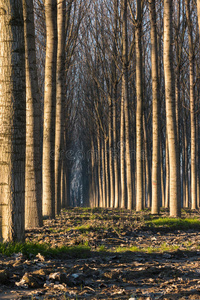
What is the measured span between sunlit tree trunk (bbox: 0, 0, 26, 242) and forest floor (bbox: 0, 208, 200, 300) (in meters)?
0.60

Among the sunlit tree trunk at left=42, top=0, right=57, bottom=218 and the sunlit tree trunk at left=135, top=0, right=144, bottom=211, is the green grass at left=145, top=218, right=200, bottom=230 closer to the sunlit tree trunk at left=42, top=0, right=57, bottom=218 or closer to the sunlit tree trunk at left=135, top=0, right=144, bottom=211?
the sunlit tree trunk at left=42, top=0, right=57, bottom=218

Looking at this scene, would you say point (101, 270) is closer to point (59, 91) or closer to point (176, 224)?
point (176, 224)

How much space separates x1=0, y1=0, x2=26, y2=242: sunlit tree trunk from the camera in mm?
4691

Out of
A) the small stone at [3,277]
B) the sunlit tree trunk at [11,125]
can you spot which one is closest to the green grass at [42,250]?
the sunlit tree trunk at [11,125]

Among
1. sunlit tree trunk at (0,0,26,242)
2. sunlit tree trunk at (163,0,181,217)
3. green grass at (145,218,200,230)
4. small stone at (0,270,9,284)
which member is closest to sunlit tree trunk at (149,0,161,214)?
sunlit tree trunk at (163,0,181,217)

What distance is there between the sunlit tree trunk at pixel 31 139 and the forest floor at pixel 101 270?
1.98ft

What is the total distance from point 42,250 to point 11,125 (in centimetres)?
179

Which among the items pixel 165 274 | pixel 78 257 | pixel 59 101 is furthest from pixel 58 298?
pixel 59 101

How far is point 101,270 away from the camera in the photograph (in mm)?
3898

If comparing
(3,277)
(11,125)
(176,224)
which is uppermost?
(11,125)

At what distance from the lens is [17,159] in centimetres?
473

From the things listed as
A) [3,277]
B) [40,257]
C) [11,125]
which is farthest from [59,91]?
[3,277]

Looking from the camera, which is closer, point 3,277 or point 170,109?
point 3,277

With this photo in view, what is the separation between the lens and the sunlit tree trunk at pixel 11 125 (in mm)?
4691
